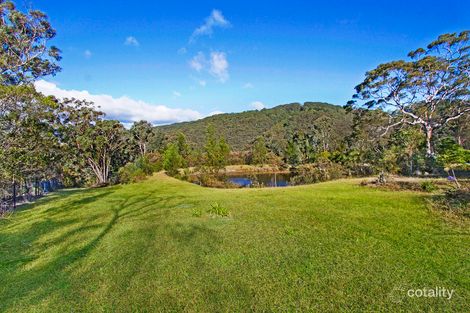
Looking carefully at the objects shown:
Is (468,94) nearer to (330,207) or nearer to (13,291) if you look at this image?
Result: (330,207)

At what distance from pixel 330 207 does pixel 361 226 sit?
1962 millimetres

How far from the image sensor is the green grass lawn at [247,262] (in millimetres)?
3317

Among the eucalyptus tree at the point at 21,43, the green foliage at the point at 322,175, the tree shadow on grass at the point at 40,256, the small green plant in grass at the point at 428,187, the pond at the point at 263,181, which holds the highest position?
the eucalyptus tree at the point at 21,43

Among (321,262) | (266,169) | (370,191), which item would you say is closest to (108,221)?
(321,262)

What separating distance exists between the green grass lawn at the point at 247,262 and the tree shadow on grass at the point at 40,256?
1.0 inches

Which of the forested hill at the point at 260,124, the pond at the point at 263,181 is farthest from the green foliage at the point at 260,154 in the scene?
the forested hill at the point at 260,124

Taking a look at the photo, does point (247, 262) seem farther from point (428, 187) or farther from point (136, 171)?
point (136, 171)

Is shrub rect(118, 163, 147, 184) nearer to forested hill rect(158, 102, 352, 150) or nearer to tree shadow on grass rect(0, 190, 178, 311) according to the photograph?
tree shadow on grass rect(0, 190, 178, 311)

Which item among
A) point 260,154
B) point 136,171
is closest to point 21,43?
point 136,171

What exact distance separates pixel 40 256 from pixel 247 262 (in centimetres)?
452

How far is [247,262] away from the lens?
14.4ft

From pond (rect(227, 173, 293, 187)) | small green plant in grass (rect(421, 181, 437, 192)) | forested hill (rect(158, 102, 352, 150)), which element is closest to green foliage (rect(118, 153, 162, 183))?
pond (rect(227, 173, 293, 187))

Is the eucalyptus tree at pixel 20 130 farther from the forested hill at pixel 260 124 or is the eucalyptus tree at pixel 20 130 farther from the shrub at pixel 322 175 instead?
the forested hill at pixel 260 124

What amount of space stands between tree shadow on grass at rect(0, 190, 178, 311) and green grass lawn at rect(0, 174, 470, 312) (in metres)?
0.03
